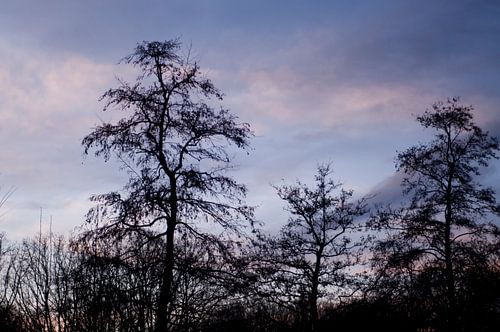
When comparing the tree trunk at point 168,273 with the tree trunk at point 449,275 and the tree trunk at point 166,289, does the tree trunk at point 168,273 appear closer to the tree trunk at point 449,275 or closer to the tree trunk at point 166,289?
the tree trunk at point 166,289

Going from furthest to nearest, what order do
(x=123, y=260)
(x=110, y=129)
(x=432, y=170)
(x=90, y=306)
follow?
(x=432, y=170) < (x=110, y=129) < (x=123, y=260) < (x=90, y=306)

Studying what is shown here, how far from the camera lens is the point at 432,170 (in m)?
27.4

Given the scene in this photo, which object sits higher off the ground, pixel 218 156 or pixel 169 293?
pixel 218 156

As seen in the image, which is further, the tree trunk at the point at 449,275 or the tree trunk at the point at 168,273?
the tree trunk at the point at 449,275

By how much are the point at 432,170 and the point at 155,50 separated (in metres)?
15.6

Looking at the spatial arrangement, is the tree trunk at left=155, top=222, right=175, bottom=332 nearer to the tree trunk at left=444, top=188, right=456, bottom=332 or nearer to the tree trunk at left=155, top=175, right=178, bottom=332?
the tree trunk at left=155, top=175, right=178, bottom=332

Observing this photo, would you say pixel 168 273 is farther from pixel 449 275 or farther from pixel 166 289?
pixel 449 275

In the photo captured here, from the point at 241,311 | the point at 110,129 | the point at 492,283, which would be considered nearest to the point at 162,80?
the point at 110,129

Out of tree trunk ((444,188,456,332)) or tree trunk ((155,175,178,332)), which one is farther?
tree trunk ((444,188,456,332))

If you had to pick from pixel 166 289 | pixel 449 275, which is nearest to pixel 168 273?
pixel 166 289

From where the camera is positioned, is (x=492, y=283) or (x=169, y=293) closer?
(x=169, y=293)

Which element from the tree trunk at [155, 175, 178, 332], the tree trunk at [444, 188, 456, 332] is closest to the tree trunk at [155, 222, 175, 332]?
the tree trunk at [155, 175, 178, 332]

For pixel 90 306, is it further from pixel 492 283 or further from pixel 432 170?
pixel 432 170

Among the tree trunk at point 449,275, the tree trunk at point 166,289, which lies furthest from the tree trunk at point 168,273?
the tree trunk at point 449,275
